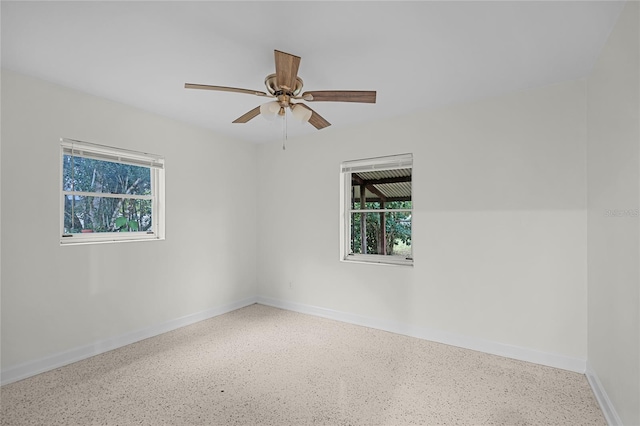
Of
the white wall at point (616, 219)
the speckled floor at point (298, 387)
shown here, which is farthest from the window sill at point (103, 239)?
the white wall at point (616, 219)

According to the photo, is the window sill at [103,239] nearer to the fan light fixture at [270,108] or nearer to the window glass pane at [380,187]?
the fan light fixture at [270,108]

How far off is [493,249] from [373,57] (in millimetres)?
2046

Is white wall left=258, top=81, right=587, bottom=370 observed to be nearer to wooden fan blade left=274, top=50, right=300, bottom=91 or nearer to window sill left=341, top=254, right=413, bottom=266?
window sill left=341, top=254, right=413, bottom=266

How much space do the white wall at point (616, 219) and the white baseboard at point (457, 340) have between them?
0.86 ft

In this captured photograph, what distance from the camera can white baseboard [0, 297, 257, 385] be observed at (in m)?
2.45

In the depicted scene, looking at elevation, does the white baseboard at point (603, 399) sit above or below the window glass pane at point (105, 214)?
below

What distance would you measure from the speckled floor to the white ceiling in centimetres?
239

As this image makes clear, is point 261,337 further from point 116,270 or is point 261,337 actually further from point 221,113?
point 221,113

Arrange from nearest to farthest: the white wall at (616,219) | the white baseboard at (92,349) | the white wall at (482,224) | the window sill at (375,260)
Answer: the white wall at (616,219) → the white baseboard at (92,349) → the white wall at (482,224) → the window sill at (375,260)

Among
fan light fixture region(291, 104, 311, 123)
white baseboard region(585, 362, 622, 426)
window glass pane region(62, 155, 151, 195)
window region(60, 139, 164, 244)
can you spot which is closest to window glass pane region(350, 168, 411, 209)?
fan light fixture region(291, 104, 311, 123)

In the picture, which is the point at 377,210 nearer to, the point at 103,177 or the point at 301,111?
the point at 301,111

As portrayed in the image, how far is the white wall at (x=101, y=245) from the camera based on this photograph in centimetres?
247

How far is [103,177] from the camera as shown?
315 cm

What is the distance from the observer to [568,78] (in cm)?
259
